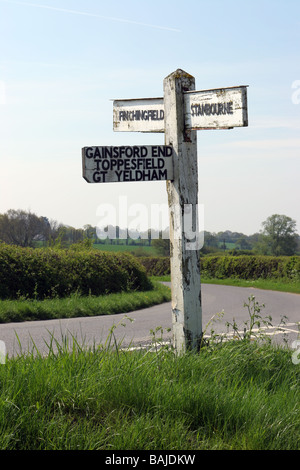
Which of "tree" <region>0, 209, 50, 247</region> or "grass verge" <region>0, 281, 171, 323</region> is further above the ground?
"tree" <region>0, 209, 50, 247</region>

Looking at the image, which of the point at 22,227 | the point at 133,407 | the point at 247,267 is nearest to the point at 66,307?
the point at 133,407

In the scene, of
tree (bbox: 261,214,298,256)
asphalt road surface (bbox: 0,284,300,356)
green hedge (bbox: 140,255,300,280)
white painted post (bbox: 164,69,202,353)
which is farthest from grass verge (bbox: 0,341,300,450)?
tree (bbox: 261,214,298,256)

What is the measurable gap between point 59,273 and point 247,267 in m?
17.2

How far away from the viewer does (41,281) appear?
1577 centimetres

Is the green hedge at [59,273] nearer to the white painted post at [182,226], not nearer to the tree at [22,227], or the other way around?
the white painted post at [182,226]

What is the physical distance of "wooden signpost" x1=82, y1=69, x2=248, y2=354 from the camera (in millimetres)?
5484

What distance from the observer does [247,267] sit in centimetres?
3139

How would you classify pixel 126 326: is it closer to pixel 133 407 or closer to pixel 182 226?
pixel 182 226

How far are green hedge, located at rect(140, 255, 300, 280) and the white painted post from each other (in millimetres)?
22220

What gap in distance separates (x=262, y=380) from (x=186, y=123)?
→ 2.69 metres


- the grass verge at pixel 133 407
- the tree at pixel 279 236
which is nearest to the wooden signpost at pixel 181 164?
the grass verge at pixel 133 407

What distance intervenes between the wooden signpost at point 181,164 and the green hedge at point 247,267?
22261 mm

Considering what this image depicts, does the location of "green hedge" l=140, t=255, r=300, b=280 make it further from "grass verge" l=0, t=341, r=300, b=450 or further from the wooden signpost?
"grass verge" l=0, t=341, r=300, b=450

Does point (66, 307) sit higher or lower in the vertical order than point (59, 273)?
lower
